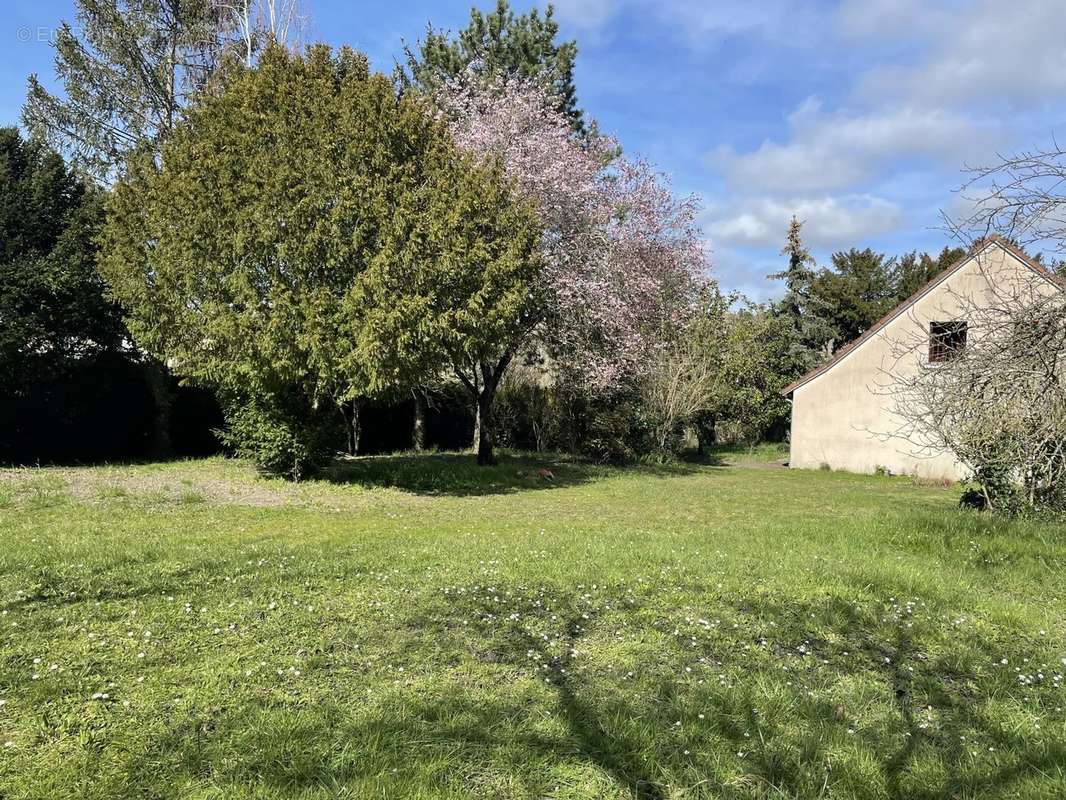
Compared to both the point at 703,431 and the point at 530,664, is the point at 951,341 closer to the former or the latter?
the point at 530,664

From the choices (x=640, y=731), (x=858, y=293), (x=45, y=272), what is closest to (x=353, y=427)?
(x=45, y=272)

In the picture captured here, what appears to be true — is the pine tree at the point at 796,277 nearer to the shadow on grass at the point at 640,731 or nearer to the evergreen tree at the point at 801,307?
the evergreen tree at the point at 801,307

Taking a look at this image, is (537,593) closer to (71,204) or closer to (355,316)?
(355,316)

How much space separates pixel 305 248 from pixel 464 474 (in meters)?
6.47

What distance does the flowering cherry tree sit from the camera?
1711cm

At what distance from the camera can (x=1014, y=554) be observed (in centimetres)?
695

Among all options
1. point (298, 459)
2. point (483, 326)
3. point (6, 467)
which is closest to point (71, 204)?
point (6, 467)

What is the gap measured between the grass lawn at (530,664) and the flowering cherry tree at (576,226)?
10297mm

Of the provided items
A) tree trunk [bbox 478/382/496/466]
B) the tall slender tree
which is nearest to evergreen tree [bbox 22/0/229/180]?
the tall slender tree

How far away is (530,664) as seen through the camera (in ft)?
12.3

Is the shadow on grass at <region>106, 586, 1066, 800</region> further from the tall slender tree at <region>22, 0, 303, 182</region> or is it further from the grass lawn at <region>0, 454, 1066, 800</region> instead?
the tall slender tree at <region>22, 0, 303, 182</region>

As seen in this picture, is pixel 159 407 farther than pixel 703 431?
No

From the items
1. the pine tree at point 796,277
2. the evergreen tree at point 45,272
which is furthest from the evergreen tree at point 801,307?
the evergreen tree at point 45,272

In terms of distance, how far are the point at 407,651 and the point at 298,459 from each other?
32.3 ft
